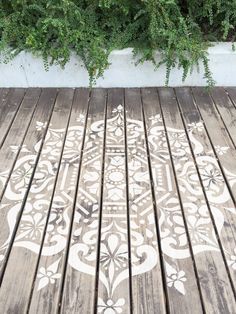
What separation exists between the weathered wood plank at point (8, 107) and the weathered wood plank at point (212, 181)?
3.89 feet

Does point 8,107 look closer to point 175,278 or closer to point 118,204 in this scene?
point 118,204

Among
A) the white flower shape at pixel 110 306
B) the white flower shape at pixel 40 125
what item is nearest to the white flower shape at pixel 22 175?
the white flower shape at pixel 40 125

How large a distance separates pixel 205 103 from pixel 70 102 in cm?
98

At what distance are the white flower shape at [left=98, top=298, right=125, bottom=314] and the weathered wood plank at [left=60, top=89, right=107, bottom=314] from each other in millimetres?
32

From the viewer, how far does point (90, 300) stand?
1.34m

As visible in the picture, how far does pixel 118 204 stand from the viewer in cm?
174

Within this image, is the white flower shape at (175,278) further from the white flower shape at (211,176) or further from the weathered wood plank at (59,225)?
the white flower shape at (211,176)

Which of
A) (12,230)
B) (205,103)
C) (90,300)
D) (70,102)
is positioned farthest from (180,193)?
(70,102)

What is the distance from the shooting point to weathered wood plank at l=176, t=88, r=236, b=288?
1.58 m

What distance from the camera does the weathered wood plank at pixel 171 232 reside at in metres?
1.35

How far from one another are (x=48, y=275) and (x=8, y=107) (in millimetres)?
1509

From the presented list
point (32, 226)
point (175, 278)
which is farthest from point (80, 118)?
point (175, 278)

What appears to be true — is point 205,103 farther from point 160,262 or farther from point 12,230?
point 12,230

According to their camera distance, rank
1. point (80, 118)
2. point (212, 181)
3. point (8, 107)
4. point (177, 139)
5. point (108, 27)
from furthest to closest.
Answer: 1. point (108, 27)
2. point (8, 107)
3. point (80, 118)
4. point (177, 139)
5. point (212, 181)
